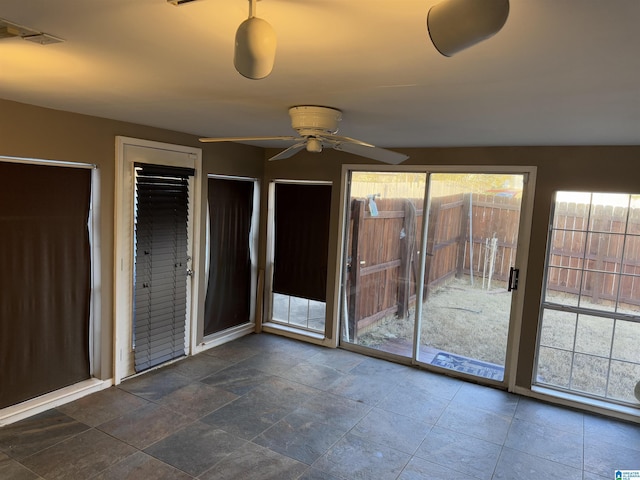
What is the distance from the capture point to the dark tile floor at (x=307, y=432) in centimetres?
277

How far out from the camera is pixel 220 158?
459 centimetres

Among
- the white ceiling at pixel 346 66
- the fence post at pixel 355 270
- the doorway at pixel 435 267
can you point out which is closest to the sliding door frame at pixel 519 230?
the doorway at pixel 435 267

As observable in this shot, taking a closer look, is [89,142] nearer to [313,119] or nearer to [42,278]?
[42,278]

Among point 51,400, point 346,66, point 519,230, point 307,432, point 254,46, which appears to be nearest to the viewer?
point 254,46

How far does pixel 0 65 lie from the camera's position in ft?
6.73

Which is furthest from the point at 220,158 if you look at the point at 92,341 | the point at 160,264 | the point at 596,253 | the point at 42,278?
the point at 596,253

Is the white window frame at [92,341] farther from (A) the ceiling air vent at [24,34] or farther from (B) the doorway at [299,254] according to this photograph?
(B) the doorway at [299,254]

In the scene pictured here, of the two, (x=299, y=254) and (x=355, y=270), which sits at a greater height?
(x=299, y=254)

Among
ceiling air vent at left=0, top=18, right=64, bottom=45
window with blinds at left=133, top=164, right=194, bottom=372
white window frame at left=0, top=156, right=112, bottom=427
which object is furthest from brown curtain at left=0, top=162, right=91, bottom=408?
ceiling air vent at left=0, top=18, right=64, bottom=45

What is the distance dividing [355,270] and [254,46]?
3.95 m

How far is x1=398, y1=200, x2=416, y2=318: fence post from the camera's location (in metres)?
4.55

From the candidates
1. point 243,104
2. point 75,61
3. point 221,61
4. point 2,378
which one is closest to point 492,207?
point 243,104

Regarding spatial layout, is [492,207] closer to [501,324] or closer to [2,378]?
[501,324]

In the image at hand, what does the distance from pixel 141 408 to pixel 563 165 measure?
4.10m
